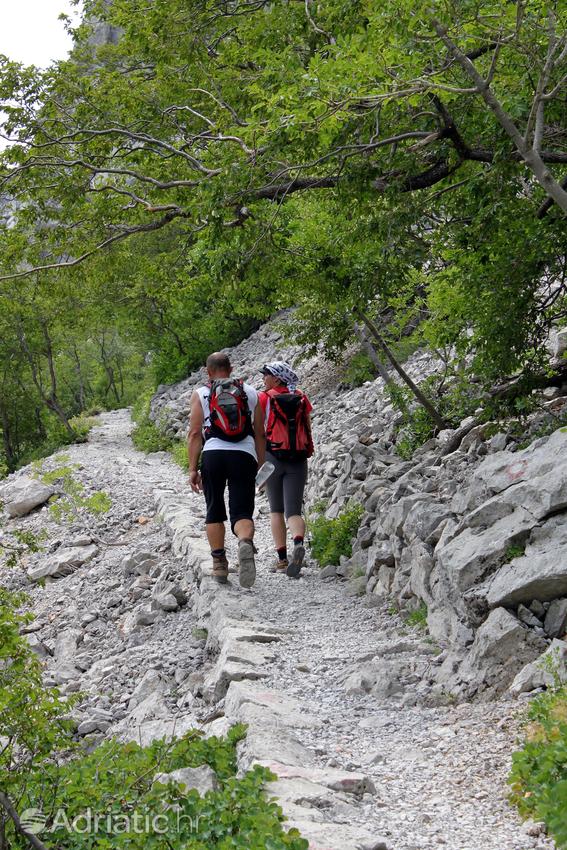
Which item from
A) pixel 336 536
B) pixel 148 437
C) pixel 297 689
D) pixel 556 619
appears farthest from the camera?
pixel 148 437

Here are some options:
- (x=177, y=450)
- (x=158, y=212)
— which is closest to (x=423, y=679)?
(x=158, y=212)

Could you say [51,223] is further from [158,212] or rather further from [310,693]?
[310,693]

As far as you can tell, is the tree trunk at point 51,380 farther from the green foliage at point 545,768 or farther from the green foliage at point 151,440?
the green foliage at point 545,768

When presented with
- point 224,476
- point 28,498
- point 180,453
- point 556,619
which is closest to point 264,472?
point 224,476

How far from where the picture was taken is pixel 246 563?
767cm

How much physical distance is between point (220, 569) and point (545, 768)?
15.4ft

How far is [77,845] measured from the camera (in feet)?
11.8

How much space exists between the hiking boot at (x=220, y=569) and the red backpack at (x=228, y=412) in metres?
1.19

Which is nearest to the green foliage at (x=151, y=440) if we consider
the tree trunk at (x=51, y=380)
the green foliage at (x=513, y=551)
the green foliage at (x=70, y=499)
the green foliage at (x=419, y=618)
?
the tree trunk at (x=51, y=380)

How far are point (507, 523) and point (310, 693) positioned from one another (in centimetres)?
189

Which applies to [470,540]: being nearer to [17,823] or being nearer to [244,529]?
[244,529]

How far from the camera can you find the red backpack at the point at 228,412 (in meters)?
7.41

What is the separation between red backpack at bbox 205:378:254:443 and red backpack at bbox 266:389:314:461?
856 millimetres

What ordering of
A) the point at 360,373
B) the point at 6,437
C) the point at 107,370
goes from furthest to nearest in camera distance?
1. the point at 107,370
2. the point at 6,437
3. the point at 360,373
